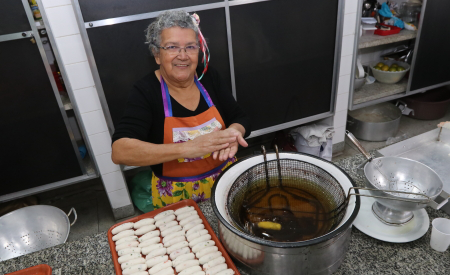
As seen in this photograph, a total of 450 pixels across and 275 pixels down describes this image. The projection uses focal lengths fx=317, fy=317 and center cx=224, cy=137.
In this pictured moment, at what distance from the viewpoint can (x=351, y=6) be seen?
8.16 ft

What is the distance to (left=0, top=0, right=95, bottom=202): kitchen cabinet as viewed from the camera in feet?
6.13

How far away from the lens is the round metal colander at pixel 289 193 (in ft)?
3.34

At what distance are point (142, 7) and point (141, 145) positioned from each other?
3.53 ft

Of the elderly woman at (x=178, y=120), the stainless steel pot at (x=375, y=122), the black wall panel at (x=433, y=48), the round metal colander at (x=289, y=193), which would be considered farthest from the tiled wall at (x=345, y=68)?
the round metal colander at (x=289, y=193)

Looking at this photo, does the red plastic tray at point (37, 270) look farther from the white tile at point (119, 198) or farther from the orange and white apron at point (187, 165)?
the white tile at point (119, 198)

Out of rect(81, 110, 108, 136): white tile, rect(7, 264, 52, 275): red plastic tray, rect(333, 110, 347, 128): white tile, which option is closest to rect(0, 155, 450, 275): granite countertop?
rect(7, 264, 52, 275): red plastic tray

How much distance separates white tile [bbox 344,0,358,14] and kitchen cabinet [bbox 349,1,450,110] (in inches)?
9.7

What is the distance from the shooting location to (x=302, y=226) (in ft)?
3.31

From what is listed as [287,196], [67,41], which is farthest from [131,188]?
[287,196]

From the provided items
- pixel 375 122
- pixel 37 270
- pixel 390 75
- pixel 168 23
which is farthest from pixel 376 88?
pixel 37 270

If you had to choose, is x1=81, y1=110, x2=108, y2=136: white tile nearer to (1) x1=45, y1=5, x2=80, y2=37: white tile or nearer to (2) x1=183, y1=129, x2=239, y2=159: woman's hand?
(1) x1=45, y1=5, x2=80, y2=37: white tile

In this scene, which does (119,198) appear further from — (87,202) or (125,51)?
(125,51)

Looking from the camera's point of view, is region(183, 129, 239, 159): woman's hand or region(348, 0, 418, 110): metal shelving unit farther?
region(348, 0, 418, 110): metal shelving unit

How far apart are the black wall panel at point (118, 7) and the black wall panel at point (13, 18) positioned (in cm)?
33
